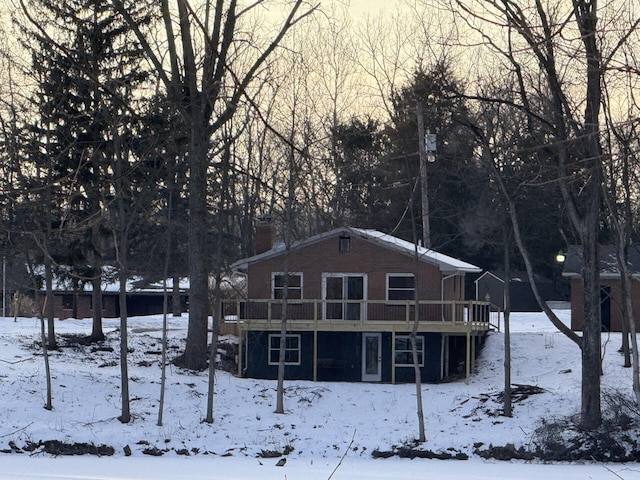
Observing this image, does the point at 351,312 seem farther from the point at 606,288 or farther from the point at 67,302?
the point at 67,302

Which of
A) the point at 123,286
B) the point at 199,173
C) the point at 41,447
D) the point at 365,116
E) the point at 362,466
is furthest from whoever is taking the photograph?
the point at 365,116

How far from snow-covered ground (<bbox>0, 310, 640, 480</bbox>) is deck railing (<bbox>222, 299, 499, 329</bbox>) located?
2.22 m

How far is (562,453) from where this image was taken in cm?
2228

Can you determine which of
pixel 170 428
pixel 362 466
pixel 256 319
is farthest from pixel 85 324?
pixel 362 466

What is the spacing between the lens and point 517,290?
5347 centimetres

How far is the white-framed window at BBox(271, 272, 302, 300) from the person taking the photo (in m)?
33.1

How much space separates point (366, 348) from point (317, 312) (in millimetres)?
2172

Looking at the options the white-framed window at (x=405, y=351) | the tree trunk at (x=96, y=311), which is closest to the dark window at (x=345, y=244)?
the white-framed window at (x=405, y=351)

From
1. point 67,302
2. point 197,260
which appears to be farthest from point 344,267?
point 67,302

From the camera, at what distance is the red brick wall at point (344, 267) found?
107 ft

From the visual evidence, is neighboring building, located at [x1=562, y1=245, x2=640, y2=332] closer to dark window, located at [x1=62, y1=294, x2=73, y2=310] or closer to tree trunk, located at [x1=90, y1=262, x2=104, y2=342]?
tree trunk, located at [x1=90, y1=262, x2=104, y2=342]

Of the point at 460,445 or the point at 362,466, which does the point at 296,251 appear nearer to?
the point at 460,445

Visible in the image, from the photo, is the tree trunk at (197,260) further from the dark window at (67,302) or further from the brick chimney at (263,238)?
the dark window at (67,302)

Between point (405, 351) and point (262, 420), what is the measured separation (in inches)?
311
